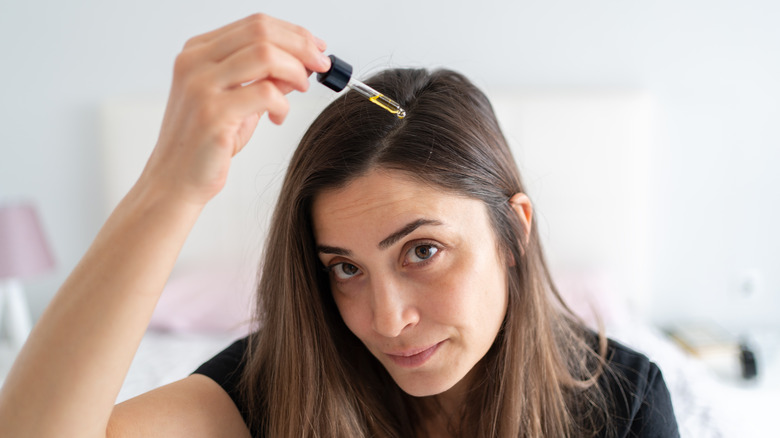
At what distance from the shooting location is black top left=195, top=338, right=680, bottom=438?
0.97 m

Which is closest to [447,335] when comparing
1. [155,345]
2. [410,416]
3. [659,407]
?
[410,416]

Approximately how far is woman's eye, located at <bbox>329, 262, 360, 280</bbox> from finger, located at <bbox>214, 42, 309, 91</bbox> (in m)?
0.39

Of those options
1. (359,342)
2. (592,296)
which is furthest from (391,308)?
(592,296)

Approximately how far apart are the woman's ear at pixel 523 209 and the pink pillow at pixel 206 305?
47.5 inches

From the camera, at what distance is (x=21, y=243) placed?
6.64ft

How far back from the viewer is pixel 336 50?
2230 mm

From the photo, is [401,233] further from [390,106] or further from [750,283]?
[750,283]

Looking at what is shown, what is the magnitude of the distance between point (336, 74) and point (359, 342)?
0.58 m

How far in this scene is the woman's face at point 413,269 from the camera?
31.4 inches

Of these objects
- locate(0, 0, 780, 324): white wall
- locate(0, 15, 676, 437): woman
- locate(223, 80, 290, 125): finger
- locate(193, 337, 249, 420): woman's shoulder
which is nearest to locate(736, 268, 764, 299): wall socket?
locate(0, 0, 780, 324): white wall

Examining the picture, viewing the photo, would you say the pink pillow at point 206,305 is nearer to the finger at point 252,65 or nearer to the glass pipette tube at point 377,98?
the glass pipette tube at point 377,98

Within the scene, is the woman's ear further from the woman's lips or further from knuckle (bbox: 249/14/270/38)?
knuckle (bbox: 249/14/270/38)

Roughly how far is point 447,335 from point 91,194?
6.91 ft

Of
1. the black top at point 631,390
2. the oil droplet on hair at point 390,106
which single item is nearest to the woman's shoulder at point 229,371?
the black top at point 631,390
